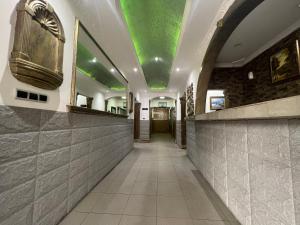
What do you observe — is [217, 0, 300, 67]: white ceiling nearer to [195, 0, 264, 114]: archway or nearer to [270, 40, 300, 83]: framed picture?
[270, 40, 300, 83]: framed picture

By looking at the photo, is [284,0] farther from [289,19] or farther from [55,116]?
[55,116]

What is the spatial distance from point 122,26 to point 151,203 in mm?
2611

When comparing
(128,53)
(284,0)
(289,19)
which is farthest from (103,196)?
(289,19)

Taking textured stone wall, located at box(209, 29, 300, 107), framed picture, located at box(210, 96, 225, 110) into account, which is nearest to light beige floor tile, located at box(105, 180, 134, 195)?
textured stone wall, located at box(209, 29, 300, 107)

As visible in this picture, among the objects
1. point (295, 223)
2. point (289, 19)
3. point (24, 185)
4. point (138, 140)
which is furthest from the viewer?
point (138, 140)

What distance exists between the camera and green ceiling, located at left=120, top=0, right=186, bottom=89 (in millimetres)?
2340

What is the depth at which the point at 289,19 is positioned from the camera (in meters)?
2.57

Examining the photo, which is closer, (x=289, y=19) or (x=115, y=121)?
(x=289, y=19)

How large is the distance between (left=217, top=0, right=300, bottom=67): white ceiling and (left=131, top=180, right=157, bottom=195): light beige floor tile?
349 centimetres

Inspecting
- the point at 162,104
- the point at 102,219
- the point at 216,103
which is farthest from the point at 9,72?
the point at 162,104

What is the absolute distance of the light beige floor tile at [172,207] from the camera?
1.59 meters

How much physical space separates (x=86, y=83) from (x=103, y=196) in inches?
65.9

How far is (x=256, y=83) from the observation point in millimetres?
3879

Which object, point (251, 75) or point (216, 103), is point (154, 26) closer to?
point (251, 75)
